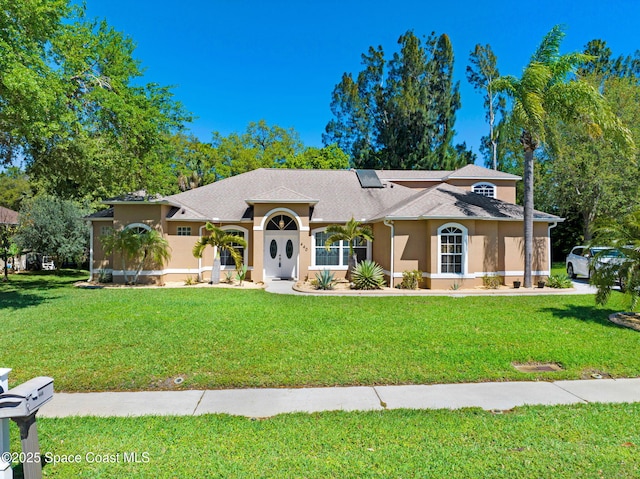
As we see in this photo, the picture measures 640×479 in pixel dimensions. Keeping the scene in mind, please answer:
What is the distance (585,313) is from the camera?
11320 mm

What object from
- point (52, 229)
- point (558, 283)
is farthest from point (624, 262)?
point (52, 229)

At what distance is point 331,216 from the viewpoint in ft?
66.5

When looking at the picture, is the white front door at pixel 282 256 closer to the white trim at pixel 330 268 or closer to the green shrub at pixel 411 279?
the white trim at pixel 330 268

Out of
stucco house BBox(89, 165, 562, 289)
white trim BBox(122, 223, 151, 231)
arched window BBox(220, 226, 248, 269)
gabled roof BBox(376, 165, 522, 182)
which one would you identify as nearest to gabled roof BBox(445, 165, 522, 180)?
gabled roof BBox(376, 165, 522, 182)

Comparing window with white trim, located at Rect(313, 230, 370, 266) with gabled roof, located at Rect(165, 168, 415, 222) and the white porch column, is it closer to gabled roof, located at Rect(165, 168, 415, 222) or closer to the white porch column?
gabled roof, located at Rect(165, 168, 415, 222)

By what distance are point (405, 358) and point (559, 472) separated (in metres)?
3.52

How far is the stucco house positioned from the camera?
1669cm

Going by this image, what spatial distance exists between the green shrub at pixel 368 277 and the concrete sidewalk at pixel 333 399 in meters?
10.2

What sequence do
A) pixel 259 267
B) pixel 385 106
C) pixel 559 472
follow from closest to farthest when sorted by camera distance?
1. pixel 559 472
2. pixel 259 267
3. pixel 385 106

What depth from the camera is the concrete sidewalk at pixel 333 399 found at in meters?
5.09

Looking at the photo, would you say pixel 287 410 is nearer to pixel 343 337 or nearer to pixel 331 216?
pixel 343 337

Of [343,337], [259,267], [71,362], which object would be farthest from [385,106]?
[71,362]

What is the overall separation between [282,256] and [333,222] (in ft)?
10.9

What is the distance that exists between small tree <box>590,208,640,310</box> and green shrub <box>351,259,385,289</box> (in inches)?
307
